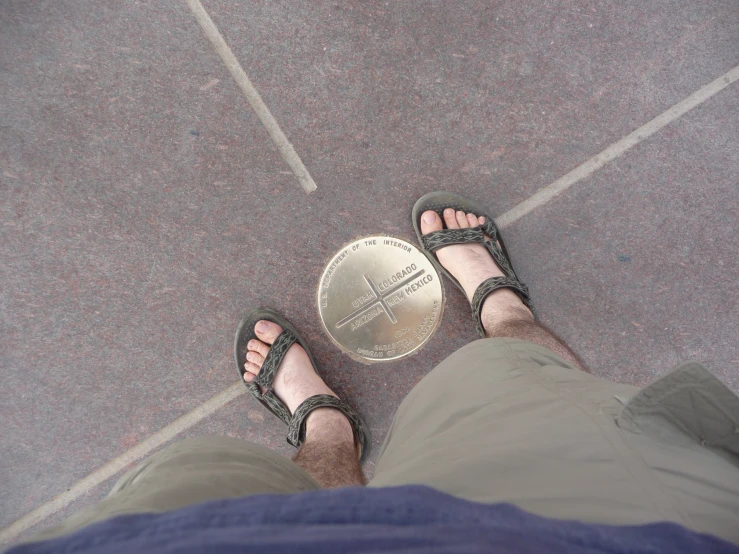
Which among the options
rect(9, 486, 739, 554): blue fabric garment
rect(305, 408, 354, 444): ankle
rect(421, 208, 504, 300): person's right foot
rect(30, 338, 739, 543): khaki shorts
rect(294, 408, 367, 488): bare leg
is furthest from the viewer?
rect(421, 208, 504, 300): person's right foot

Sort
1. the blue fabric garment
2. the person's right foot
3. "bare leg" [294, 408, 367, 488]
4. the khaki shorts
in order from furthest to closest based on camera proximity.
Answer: the person's right foot → "bare leg" [294, 408, 367, 488] → the khaki shorts → the blue fabric garment

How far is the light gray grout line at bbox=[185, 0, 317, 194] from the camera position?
151 cm

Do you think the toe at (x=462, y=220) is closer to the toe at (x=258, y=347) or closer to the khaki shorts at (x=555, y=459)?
the khaki shorts at (x=555, y=459)

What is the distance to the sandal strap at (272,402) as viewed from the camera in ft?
5.02

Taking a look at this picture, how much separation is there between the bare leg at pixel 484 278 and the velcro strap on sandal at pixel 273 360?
618 millimetres

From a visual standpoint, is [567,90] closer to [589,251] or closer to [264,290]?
[589,251]

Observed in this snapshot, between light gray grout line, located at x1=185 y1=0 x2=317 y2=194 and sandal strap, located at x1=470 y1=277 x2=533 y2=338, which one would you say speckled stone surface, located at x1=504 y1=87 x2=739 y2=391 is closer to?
sandal strap, located at x1=470 y1=277 x2=533 y2=338

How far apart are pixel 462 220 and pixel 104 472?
5.05 ft

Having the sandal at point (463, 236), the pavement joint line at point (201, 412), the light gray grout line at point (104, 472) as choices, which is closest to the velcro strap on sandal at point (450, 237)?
the sandal at point (463, 236)

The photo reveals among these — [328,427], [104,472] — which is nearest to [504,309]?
[328,427]

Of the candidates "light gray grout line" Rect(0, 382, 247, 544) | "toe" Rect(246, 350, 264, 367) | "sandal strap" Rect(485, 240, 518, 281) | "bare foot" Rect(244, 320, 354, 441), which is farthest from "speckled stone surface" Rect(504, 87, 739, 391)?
"light gray grout line" Rect(0, 382, 247, 544)

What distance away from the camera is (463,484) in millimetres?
715

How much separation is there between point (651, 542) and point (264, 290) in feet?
4.16

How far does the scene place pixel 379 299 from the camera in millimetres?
1567
